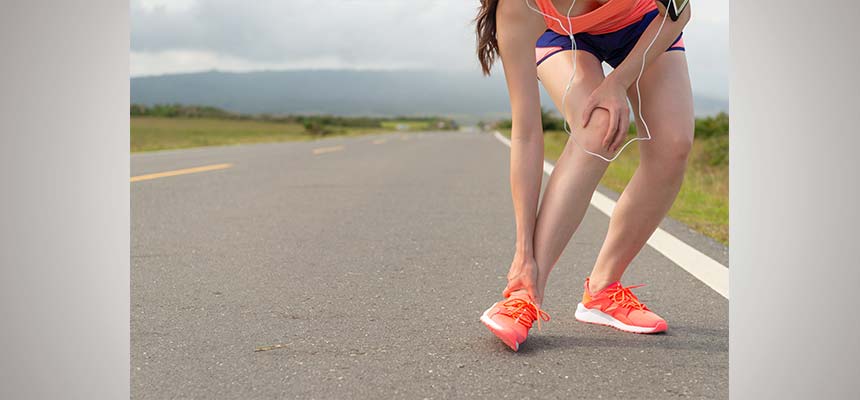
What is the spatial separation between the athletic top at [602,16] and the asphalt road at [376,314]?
0.90 meters

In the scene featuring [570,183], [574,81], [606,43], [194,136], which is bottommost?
[194,136]

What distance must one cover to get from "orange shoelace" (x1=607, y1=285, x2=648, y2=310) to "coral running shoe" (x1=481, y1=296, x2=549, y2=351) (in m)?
0.33

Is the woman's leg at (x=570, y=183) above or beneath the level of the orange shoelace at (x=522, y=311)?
above

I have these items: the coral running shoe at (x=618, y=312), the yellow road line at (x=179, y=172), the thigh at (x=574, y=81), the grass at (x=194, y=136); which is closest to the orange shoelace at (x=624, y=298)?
the coral running shoe at (x=618, y=312)

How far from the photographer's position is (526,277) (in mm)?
2285

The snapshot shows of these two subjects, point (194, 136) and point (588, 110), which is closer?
point (588, 110)

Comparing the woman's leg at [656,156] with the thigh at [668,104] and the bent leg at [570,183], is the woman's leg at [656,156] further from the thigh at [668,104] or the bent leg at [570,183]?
the bent leg at [570,183]

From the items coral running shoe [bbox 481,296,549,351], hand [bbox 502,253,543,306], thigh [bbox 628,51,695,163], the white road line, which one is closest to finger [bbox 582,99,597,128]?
thigh [bbox 628,51,695,163]

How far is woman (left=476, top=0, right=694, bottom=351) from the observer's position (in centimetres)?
216

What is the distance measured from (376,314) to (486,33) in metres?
0.99

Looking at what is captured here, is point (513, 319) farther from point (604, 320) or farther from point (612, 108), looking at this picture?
point (612, 108)

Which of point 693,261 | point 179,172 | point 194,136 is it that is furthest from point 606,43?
point 194,136

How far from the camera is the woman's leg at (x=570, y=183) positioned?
229 cm

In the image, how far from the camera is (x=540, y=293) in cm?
232
